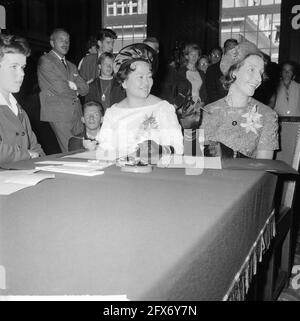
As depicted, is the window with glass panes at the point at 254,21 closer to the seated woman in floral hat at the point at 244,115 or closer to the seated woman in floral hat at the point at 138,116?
the seated woman in floral hat at the point at 244,115

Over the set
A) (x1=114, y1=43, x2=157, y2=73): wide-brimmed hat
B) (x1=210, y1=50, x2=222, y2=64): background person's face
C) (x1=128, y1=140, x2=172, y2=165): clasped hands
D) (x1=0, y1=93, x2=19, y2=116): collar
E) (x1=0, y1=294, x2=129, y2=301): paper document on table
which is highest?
(x1=210, y1=50, x2=222, y2=64): background person's face

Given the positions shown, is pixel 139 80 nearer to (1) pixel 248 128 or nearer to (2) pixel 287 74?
(1) pixel 248 128

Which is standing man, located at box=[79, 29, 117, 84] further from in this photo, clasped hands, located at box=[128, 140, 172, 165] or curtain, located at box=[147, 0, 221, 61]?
curtain, located at box=[147, 0, 221, 61]

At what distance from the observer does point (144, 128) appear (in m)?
2.26

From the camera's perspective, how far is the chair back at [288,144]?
2.35 metres

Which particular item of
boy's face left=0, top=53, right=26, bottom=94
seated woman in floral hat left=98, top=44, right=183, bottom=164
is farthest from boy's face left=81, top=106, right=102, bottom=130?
boy's face left=0, top=53, right=26, bottom=94

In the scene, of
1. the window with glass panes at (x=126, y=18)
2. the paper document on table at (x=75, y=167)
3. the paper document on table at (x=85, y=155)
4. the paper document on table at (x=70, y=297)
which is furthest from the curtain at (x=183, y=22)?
the paper document on table at (x=70, y=297)

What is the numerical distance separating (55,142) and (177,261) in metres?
3.97

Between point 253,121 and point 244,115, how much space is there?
0.06 meters

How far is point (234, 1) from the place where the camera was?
767 cm

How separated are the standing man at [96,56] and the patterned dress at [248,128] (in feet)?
7.99

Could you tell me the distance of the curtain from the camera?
24.1 ft

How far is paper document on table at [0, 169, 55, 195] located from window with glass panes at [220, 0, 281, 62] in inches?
259

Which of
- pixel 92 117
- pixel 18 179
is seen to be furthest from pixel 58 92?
pixel 18 179
